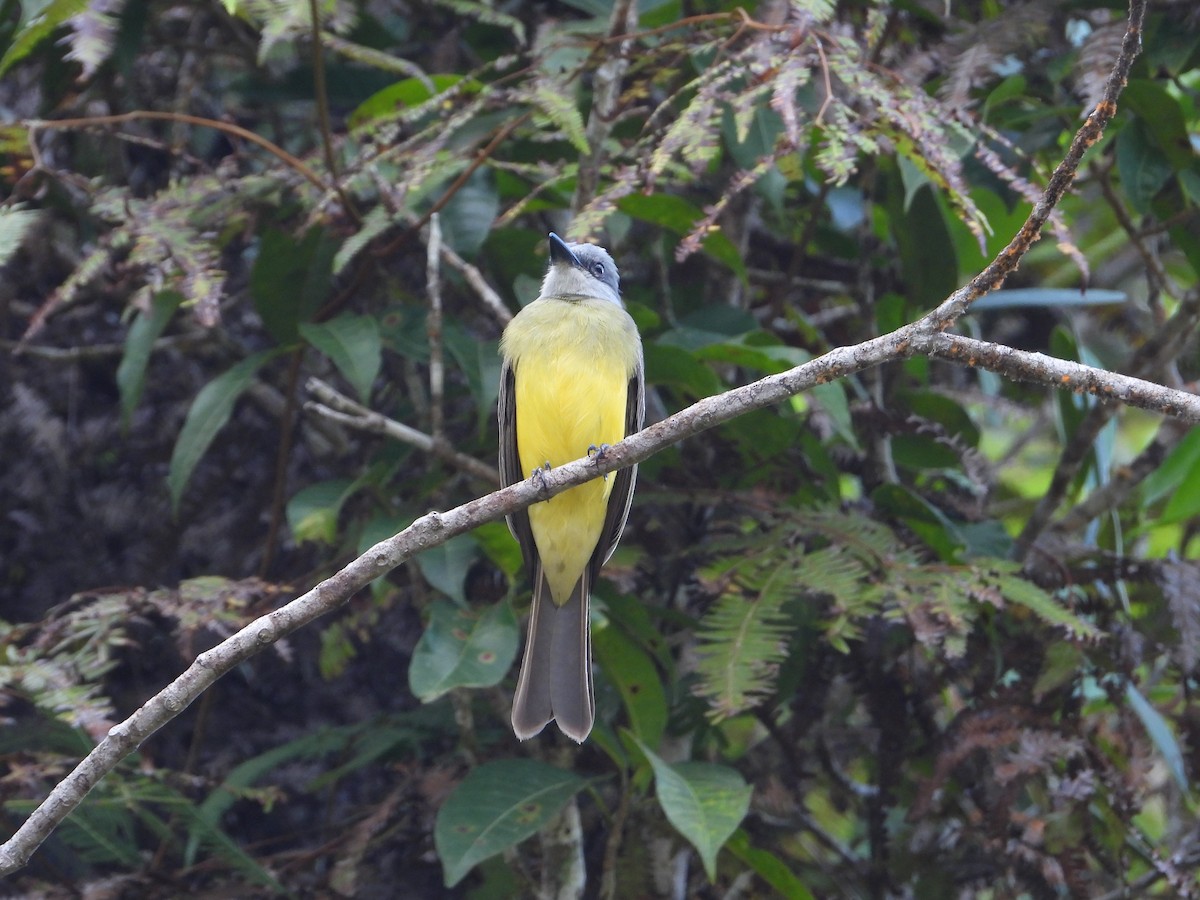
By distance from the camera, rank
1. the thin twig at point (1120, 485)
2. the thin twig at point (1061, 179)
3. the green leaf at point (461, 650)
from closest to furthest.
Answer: the thin twig at point (1061, 179) < the green leaf at point (461, 650) < the thin twig at point (1120, 485)

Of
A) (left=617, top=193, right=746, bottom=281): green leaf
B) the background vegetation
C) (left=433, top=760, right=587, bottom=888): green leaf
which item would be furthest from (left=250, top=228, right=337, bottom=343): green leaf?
(left=433, top=760, right=587, bottom=888): green leaf

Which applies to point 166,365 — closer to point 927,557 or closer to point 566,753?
point 566,753

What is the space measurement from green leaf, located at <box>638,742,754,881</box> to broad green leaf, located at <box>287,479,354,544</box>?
0.97 metres

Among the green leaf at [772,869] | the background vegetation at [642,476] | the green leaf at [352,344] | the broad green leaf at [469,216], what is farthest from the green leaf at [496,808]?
the broad green leaf at [469,216]

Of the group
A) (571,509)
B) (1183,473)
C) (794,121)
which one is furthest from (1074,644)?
(794,121)

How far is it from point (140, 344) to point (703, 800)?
1941mm

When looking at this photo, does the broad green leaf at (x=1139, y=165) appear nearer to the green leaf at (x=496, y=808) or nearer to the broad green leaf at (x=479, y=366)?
the broad green leaf at (x=479, y=366)

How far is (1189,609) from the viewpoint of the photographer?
3.42 meters

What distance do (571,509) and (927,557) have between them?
104 cm

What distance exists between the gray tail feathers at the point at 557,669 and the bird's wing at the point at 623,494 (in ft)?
0.26

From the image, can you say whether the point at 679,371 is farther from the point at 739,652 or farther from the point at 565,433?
the point at 739,652

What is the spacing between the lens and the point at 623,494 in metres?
3.34

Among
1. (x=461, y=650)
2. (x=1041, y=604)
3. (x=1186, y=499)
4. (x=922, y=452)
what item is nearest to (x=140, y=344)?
(x=461, y=650)

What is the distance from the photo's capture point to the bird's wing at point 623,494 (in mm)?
3336
